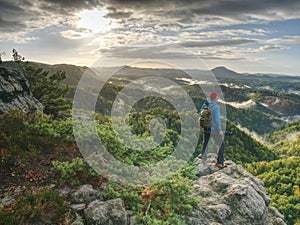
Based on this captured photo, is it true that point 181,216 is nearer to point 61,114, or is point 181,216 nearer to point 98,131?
point 98,131

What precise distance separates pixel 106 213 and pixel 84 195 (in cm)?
111

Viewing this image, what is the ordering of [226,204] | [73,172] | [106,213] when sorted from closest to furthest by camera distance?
[106,213] → [73,172] → [226,204]

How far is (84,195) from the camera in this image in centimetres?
828

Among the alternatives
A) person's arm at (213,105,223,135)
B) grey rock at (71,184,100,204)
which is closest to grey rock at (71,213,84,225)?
grey rock at (71,184,100,204)

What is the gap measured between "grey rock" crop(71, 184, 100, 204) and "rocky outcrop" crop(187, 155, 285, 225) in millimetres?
2993

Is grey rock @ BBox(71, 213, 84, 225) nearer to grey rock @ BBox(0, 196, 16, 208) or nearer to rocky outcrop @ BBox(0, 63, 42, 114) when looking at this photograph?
grey rock @ BBox(0, 196, 16, 208)

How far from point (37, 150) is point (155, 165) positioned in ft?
14.2

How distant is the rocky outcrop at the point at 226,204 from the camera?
940 centimetres

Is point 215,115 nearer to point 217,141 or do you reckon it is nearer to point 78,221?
point 217,141

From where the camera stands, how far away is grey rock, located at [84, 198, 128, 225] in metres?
7.34

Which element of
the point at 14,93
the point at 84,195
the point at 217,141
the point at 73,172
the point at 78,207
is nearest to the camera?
the point at 78,207

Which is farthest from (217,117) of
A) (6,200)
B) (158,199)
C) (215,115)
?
(6,200)

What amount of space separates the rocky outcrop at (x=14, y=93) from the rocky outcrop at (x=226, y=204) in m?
9.41

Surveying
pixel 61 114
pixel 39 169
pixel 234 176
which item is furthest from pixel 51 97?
pixel 234 176
